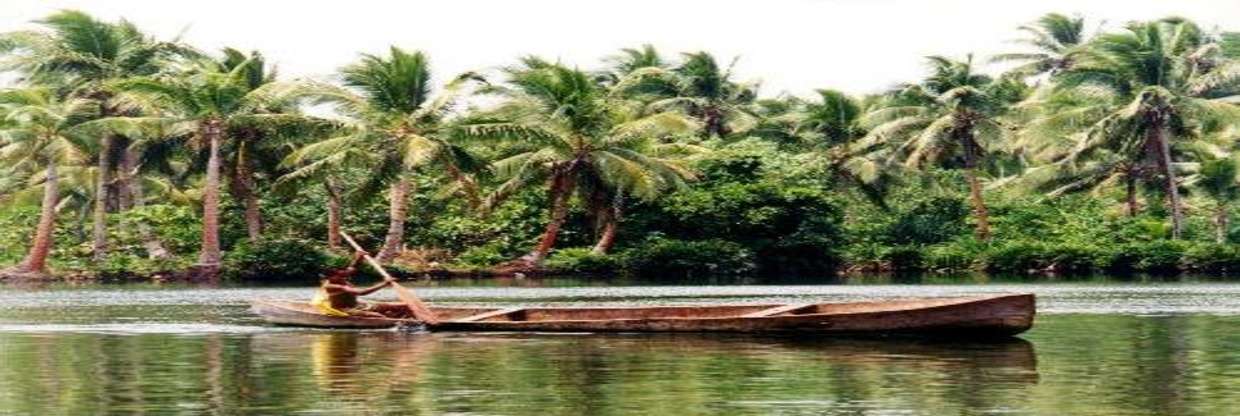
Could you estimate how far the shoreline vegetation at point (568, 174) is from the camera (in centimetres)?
4272

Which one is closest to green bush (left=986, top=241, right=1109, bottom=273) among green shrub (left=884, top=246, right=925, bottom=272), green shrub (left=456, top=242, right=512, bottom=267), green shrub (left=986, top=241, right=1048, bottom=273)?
green shrub (left=986, top=241, right=1048, bottom=273)

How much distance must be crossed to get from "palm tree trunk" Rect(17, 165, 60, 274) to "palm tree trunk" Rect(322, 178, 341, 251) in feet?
22.1

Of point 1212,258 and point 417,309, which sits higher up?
point 1212,258

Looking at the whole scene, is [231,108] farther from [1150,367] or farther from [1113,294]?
[1150,367]

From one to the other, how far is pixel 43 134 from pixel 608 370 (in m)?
28.9

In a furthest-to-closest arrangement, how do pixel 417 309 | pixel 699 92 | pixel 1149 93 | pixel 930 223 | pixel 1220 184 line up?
pixel 699 92 < pixel 930 223 < pixel 1220 184 < pixel 1149 93 < pixel 417 309

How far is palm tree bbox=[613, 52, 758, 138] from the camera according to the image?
55.1 metres

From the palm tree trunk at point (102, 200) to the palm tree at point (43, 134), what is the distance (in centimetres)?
60

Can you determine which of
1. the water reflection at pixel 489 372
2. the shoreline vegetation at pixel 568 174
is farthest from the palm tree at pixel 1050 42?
the water reflection at pixel 489 372

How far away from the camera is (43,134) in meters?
42.4

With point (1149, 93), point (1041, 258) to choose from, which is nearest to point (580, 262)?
point (1041, 258)

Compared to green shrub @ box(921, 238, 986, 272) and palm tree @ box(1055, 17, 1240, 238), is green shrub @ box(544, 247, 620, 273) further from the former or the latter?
palm tree @ box(1055, 17, 1240, 238)

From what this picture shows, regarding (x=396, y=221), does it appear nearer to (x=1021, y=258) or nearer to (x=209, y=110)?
(x=209, y=110)

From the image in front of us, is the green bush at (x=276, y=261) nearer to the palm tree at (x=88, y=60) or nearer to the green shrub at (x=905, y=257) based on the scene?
the palm tree at (x=88, y=60)
